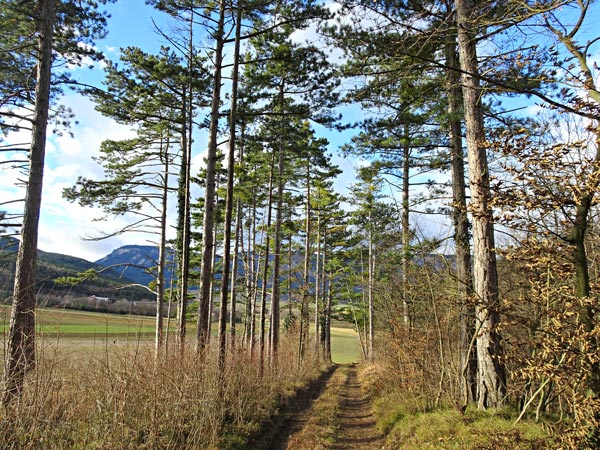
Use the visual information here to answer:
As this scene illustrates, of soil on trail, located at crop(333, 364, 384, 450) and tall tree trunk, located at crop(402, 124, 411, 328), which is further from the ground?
tall tree trunk, located at crop(402, 124, 411, 328)

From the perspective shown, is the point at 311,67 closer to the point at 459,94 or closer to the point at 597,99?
the point at 459,94

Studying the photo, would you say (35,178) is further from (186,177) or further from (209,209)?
(186,177)

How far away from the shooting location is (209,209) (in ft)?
28.2

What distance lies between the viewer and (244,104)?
12.4 meters

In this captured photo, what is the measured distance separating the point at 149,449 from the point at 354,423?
582cm

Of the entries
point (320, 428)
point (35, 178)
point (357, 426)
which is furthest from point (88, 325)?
point (357, 426)

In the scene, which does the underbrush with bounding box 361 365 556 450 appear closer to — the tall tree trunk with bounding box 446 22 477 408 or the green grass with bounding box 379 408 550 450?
the green grass with bounding box 379 408 550 450

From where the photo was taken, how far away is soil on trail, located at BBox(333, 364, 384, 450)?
7.07 meters

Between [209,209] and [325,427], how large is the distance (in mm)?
5420

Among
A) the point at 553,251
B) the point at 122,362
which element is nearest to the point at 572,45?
the point at 553,251

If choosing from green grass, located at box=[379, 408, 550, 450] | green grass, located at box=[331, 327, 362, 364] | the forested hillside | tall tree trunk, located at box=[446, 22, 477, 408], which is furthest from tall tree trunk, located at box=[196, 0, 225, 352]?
green grass, located at box=[331, 327, 362, 364]

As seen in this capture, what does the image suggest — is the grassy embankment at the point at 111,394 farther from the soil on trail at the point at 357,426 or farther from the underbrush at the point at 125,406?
the soil on trail at the point at 357,426

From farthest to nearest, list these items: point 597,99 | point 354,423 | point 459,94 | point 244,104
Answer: point 244,104, point 354,423, point 459,94, point 597,99

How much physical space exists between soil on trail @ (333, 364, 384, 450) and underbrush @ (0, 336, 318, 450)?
6.23 feet
